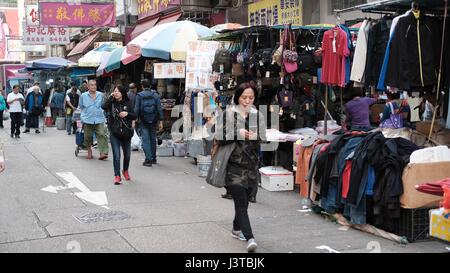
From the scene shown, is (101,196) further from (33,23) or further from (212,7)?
(33,23)

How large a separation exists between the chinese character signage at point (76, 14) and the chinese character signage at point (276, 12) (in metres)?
8.71

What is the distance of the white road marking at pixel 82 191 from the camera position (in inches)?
340

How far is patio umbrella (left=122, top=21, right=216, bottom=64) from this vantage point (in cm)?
1367

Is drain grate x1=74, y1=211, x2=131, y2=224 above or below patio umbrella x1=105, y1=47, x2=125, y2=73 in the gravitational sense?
below

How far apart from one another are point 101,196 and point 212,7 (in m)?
12.4

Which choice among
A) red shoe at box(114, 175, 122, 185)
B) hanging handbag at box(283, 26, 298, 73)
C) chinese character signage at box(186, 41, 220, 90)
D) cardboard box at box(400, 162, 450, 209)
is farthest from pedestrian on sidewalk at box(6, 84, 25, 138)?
cardboard box at box(400, 162, 450, 209)

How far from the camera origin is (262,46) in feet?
34.8

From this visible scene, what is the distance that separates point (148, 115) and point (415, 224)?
279 inches

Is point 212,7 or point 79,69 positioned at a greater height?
point 212,7

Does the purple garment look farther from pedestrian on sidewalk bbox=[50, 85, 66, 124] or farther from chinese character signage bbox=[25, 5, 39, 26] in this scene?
chinese character signage bbox=[25, 5, 39, 26]

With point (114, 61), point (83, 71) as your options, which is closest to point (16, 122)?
point (114, 61)

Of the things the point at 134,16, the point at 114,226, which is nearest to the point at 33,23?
the point at 134,16

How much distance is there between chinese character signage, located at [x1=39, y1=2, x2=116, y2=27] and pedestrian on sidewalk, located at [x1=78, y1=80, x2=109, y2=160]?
38.4 ft

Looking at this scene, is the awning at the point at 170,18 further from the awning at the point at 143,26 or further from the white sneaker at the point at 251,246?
the white sneaker at the point at 251,246
